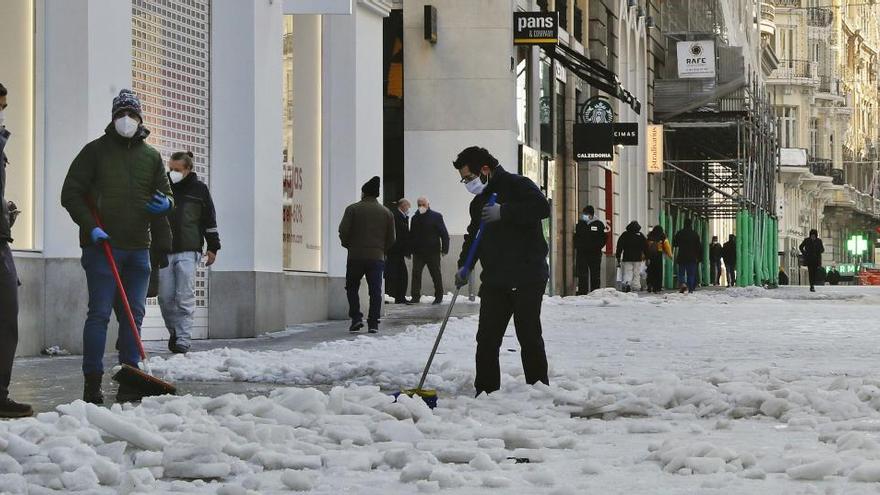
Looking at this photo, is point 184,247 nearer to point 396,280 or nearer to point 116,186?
point 116,186

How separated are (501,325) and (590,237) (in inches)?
875

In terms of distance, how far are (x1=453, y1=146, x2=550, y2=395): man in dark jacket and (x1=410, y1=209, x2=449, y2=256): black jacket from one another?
15695mm

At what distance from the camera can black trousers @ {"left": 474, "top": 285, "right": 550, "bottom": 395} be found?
10.2 m

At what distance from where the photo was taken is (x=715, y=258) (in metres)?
56.4

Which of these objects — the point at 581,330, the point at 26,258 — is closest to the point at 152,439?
the point at 26,258

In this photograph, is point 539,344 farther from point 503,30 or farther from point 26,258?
point 503,30

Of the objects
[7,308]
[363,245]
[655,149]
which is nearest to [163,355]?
[363,245]

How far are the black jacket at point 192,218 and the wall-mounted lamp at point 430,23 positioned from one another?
17.0m

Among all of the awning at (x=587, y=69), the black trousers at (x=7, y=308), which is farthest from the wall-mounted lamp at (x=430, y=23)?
the black trousers at (x=7, y=308)

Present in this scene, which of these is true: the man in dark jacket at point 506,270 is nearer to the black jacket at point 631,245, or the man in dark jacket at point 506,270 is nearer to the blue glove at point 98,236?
the blue glove at point 98,236

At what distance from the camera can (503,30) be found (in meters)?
32.5

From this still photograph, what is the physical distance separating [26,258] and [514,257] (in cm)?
520

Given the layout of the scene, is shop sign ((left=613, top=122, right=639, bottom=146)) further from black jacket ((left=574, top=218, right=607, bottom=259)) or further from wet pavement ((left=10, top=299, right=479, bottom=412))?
wet pavement ((left=10, top=299, right=479, bottom=412))

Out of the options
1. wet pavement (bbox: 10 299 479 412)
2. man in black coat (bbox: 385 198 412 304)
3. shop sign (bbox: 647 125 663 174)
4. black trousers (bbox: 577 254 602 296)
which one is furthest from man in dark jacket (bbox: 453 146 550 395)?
shop sign (bbox: 647 125 663 174)
